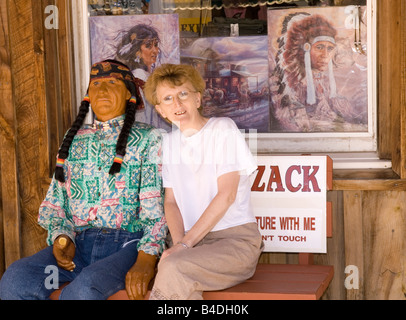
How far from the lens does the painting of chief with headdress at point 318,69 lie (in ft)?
13.5

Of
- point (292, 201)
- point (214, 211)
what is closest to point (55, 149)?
point (214, 211)

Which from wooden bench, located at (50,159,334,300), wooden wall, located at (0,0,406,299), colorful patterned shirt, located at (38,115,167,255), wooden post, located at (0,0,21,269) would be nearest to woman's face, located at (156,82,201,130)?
colorful patterned shirt, located at (38,115,167,255)

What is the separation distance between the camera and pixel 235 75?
14.0 feet

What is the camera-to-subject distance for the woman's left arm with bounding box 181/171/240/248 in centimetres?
329

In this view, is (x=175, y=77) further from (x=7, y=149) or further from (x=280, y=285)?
(x=7, y=149)

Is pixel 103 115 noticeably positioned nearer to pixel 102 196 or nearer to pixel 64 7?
pixel 102 196

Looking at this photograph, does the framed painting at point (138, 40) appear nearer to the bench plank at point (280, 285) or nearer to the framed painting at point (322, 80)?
the framed painting at point (322, 80)

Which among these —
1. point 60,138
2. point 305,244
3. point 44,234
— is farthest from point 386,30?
point 44,234

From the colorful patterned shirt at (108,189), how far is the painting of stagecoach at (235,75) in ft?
2.42

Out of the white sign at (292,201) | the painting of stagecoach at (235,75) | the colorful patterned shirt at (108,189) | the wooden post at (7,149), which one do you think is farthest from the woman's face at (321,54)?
the wooden post at (7,149)

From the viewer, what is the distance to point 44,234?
14.0 ft

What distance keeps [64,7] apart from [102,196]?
129 centimetres

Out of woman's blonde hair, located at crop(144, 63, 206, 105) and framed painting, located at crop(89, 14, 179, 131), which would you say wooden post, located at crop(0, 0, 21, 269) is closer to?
framed painting, located at crop(89, 14, 179, 131)

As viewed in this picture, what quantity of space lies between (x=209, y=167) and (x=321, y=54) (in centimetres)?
124
